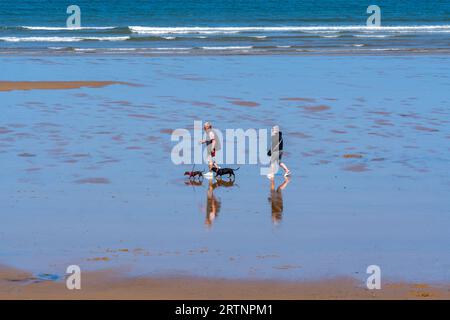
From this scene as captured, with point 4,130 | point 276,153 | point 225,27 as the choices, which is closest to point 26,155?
point 4,130

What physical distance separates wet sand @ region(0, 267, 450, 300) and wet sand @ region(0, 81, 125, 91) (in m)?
22.2

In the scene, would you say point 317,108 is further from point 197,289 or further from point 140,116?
point 197,289

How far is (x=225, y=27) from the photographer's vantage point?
8112cm

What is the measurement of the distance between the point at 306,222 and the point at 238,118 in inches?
463

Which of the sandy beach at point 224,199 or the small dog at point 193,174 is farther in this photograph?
the small dog at point 193,174

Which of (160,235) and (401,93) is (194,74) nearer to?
(401,93)

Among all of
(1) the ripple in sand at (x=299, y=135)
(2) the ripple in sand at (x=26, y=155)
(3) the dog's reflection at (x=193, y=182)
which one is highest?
(1) the ripple in sand at (x=299, y=135)

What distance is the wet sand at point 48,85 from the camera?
113ft

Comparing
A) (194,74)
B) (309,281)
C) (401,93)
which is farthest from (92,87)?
(309,281)

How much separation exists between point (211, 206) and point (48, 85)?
64.7 ft

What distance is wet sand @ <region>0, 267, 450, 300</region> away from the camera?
12.0 meters

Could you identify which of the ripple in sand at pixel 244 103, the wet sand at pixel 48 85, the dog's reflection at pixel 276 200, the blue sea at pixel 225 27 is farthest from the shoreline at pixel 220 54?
the dog's reflection at pixel 276 200

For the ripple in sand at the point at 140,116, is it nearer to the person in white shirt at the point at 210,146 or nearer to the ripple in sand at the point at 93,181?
the person in white shirt at the point at 210,146
